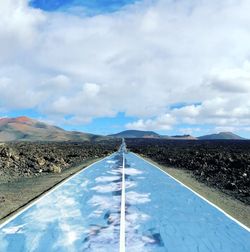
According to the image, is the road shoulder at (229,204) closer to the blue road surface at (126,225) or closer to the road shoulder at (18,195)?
the blue road surface at (126,225)

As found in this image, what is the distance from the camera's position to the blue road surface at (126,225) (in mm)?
9789

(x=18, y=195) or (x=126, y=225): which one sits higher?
(x=18, y=195)

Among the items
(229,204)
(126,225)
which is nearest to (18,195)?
(126,225)

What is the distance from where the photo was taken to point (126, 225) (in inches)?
456

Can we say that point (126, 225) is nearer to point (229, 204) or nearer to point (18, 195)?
point (229, 204)

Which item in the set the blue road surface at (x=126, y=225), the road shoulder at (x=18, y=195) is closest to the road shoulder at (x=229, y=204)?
the blue road surface at (x=126, y=225)

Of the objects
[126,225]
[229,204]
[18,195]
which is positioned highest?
[18,195]

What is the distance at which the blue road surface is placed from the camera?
979cm

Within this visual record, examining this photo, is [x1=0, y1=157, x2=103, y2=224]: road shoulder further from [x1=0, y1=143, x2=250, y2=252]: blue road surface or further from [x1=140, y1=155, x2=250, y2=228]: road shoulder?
[x1=140, y1=155, x2=250, y2=228]: road shoulder

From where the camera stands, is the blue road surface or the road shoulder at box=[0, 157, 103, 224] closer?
the blue road surface

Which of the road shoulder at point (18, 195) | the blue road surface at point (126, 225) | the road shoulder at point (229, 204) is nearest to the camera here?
the blue road surface at point (126, 225)

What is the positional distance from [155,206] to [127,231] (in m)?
3.90

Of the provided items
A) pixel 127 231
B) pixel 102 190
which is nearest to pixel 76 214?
pixel 127 231

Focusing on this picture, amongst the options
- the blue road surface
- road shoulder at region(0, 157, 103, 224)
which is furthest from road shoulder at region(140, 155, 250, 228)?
road shoulder at region(0, 157, 103, 224)
